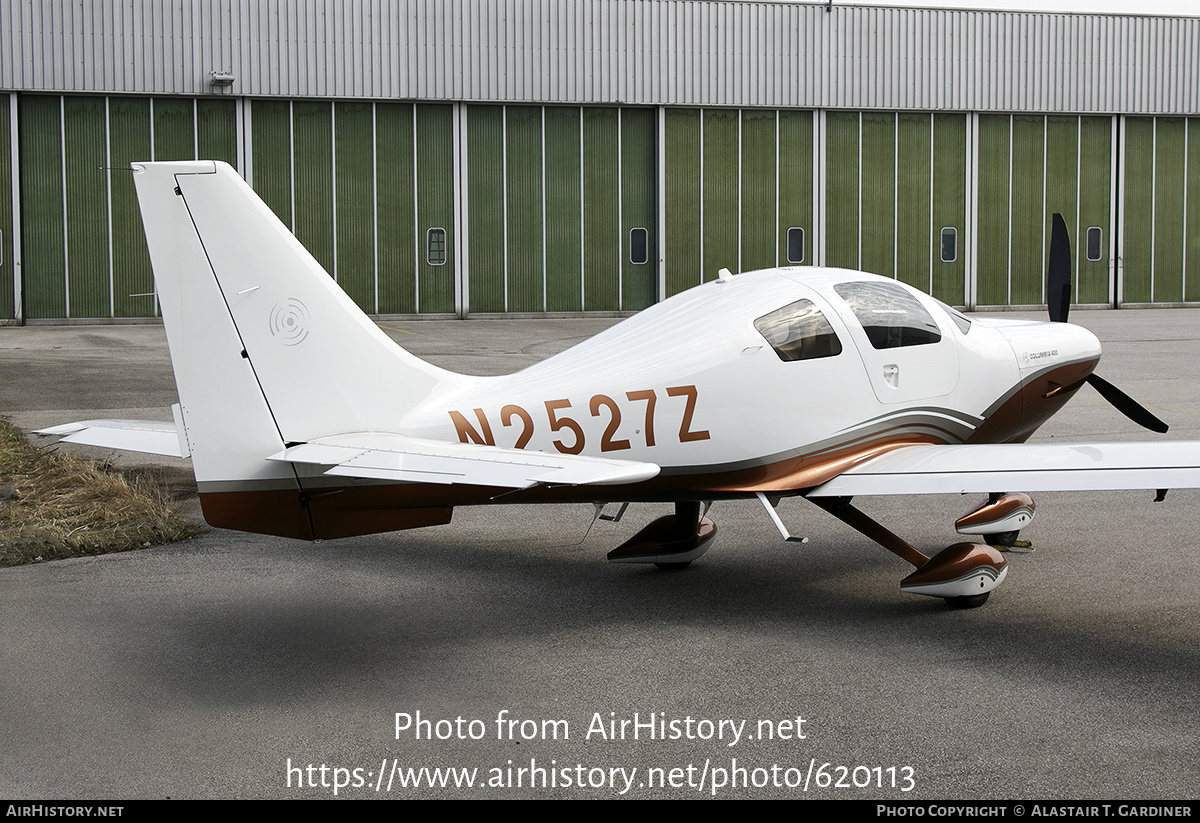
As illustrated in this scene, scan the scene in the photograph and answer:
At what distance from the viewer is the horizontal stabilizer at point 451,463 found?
5.17 m

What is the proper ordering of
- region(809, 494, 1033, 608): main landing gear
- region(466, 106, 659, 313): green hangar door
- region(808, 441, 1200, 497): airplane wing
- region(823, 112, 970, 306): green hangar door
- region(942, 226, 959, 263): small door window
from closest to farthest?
region(808, 441, 1200, 497): airplane wing < region(809, 494, 1033, 608): main landing gear < region(466, 106, 659, 313): green hangar door < region(823, 112, 970, 306): green hangar door < region(942, 226, 959, 263): small door window

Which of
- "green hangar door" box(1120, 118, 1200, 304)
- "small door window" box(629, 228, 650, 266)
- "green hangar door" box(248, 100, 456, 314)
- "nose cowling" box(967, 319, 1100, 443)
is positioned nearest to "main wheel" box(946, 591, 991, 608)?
"nose cowling" box(967, 319, 1100, 443)

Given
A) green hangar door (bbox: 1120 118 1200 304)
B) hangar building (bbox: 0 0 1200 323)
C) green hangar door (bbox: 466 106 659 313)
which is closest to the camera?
hangar building (bbox: 0 0 1200 323)

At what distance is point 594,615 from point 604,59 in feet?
100

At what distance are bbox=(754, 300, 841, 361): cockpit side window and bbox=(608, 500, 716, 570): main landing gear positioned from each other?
1.52 metres

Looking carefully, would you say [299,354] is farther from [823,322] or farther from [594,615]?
[823,322]

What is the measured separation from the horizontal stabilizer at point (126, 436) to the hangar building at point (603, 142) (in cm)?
2591

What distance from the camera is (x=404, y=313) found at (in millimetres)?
34906

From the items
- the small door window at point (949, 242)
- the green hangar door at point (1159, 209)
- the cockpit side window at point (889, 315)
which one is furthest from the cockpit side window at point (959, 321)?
the green hangar door at point (1159, 209)

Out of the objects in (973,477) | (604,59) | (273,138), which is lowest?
(973,477)

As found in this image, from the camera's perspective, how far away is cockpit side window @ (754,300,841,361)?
7.51m

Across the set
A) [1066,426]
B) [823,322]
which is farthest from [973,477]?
[1066,426]

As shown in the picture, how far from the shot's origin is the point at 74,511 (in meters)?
9.91

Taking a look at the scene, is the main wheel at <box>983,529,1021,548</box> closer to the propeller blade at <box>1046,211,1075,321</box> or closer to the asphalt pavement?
the asphalt pavement
